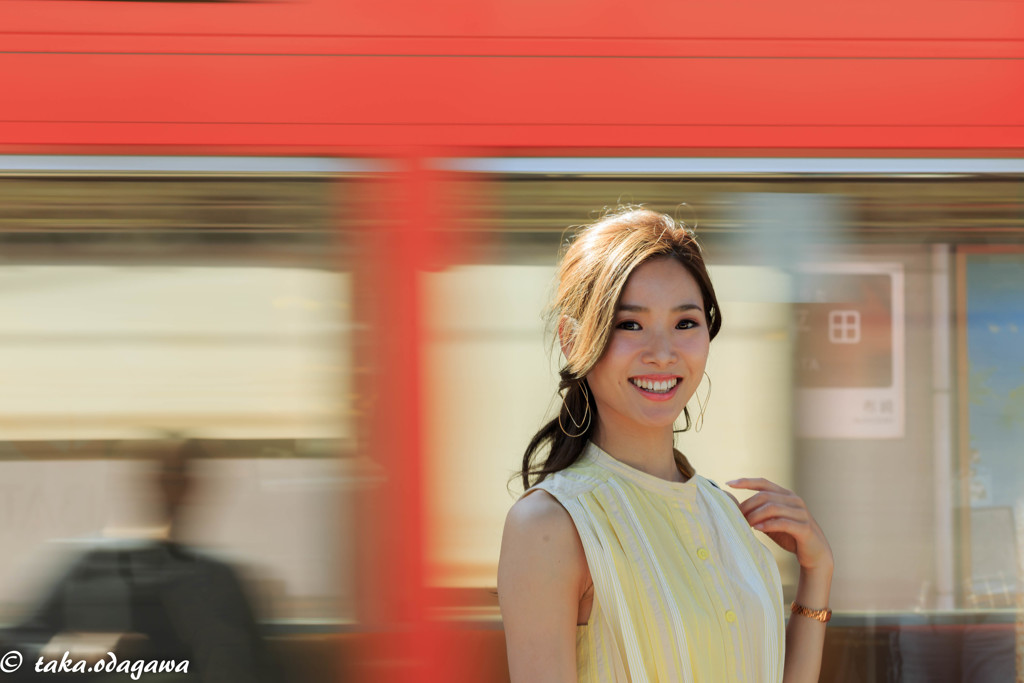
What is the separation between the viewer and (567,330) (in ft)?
4.40

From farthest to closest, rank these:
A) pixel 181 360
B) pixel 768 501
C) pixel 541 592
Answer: pixel 181 360 → pixel 768 501 → pixel 541 592

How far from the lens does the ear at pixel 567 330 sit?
52.3 inches

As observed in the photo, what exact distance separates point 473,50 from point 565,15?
A: 243mm

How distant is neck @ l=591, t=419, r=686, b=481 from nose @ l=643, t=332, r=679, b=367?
0.14 metres

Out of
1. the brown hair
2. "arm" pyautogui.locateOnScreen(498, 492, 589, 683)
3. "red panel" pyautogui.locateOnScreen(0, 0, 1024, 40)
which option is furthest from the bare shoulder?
"red panel" pyautogui.locateOnScreen(0, 0, 1024, 40)

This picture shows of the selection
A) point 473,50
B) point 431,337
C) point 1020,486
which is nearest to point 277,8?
point 473,50

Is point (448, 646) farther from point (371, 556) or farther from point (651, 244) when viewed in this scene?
point (651, 244)

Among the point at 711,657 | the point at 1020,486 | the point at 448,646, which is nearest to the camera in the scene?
the point at 711,657

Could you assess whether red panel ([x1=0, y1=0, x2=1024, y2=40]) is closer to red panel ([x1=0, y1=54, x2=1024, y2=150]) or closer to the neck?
red panel ([x1=0, y1=54, x2=1024, y2=150])

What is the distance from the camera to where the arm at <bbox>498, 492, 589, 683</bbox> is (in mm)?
1145

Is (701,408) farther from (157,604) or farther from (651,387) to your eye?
(157,604)

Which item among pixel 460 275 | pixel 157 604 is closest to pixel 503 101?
pixel 460 275

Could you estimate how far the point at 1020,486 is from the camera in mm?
2098

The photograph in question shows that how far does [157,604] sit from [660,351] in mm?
1411
